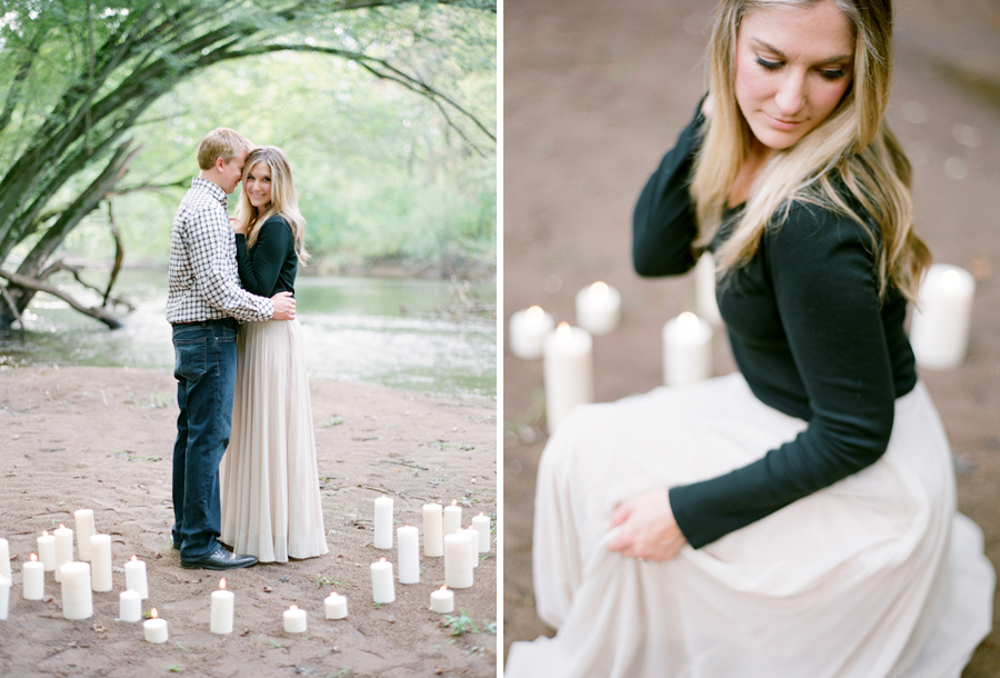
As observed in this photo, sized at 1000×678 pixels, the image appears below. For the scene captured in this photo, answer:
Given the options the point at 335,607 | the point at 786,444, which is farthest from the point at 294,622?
the point at 786,444

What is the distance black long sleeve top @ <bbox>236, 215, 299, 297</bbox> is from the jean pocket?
13 centimetres

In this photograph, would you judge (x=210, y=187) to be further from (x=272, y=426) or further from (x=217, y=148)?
(x=272, y=426)

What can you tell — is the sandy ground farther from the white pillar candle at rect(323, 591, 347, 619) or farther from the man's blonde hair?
the man's blonde hair

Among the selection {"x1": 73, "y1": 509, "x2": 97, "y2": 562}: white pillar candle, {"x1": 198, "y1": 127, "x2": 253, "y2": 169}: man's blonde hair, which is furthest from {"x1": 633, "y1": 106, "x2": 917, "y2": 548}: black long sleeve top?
{"x1": 73, "y1": 509, "x2": 97, "y2": 562}: white pillar candle

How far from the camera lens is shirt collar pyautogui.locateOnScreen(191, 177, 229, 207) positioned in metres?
1.40

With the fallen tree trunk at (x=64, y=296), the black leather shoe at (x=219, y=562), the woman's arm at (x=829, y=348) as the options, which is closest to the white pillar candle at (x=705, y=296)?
the woman's arm at (x=829, y=348)

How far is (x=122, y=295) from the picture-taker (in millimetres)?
1554

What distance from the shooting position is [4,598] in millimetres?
1386

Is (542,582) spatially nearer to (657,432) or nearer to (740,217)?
(657,432)

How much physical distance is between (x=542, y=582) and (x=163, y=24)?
1.31m

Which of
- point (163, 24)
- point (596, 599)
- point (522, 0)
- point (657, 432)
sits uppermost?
point (522, 0)

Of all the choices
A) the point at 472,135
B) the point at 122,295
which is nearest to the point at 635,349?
the point at 472,135

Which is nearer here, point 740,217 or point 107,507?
point 740,217

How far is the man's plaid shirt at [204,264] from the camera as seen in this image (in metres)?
1.38
